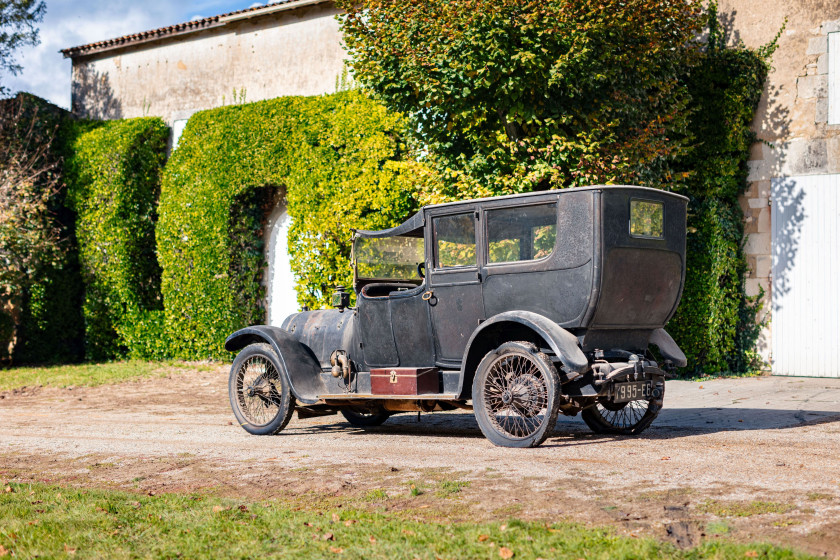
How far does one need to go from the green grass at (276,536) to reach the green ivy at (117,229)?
1392cm

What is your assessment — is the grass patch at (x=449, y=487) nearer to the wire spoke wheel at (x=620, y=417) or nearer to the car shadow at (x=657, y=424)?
the car shadow at (x=657, y=424)

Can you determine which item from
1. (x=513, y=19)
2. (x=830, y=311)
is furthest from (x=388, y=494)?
→ (x=830, y=311)

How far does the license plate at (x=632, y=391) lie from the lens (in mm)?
7004

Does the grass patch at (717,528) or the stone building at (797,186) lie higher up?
the stone building at (797,186)

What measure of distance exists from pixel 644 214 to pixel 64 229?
50.2 feet

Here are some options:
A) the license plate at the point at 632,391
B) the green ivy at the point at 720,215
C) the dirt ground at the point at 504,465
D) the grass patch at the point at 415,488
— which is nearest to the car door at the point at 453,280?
the dirt ground at the point at 504,465

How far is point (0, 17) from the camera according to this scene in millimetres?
22484

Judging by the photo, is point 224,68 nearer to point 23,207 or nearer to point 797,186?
point 23,207

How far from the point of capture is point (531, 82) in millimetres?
11336

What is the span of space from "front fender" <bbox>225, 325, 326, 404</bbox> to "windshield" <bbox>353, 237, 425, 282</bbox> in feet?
3.05

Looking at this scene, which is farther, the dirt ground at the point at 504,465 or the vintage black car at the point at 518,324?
the vintage black car at the point at 518,324

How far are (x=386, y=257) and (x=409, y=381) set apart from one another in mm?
1625

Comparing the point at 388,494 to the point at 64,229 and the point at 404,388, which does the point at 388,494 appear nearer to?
the point at 404,388

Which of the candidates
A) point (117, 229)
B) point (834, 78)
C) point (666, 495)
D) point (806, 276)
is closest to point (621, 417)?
point (666, 495)
